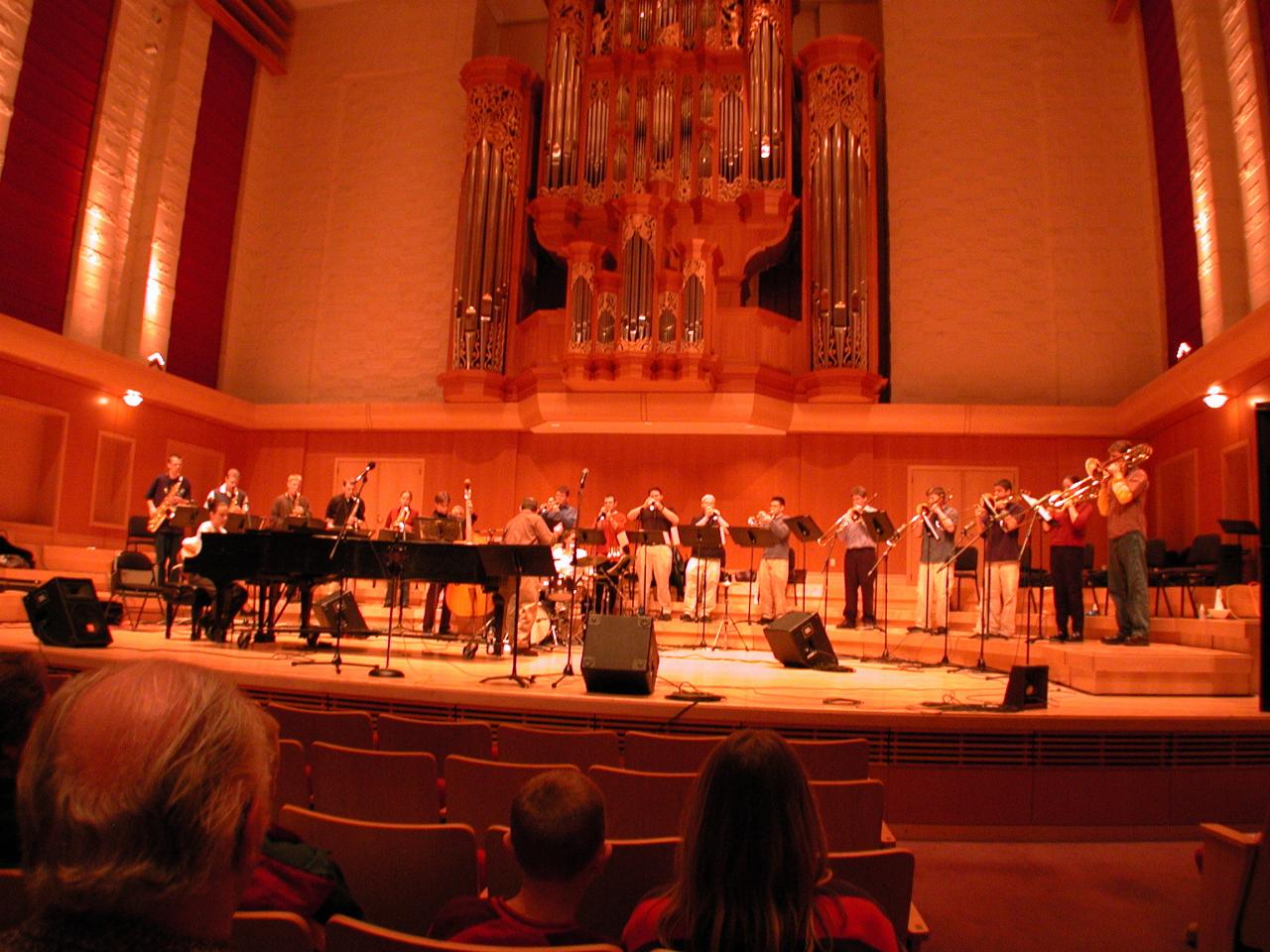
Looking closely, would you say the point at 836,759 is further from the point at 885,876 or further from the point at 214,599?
the point at 214,599

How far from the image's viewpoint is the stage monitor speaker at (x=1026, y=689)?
4.80m

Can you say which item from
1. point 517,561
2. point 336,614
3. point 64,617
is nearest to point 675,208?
point 336,614

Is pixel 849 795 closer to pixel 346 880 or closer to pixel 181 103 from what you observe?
pixel 346 880

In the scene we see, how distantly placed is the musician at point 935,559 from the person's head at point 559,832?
7.16 m

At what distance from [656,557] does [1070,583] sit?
4364 mm

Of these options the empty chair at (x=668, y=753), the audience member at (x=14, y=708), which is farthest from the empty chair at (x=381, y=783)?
the audience member at (x=14, y=708)

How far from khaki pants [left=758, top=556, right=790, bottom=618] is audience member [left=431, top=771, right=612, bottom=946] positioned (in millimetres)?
8135

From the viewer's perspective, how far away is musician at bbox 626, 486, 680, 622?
10109 mm

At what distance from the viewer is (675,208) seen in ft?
40.6

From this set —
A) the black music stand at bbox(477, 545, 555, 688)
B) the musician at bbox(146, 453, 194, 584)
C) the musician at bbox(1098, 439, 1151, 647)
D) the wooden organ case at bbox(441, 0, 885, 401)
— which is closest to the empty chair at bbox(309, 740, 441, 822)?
the black music stand at bbox(477, 545, 555, 688)

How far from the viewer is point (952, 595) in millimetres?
10266

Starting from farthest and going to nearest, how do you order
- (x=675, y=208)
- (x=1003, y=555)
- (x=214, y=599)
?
1. (x=675, y=208)
2. (x=1003, y=555)
3. (x=214, y=599)

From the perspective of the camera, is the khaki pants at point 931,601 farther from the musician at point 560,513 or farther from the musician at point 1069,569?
the musician at point 560,513

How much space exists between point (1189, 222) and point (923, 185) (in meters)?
3.36
